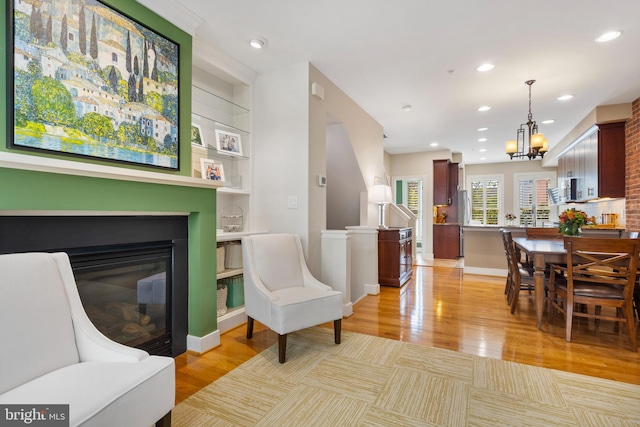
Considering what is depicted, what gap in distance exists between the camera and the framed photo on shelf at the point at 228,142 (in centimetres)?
317

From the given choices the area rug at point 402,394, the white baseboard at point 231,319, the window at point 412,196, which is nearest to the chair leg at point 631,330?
the area rug at point 402,394

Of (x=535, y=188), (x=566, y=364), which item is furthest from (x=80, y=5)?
(x=535, y=188)

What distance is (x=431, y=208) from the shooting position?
309 inches

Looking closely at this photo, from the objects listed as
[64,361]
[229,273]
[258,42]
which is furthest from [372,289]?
[64,361]

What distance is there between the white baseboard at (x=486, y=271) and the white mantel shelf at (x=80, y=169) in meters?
5.20

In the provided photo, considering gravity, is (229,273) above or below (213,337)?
above

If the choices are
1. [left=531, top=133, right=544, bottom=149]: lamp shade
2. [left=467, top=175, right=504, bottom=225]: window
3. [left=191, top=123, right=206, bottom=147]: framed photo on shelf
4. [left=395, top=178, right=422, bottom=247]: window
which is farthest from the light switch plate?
[left=467, top=175, right=504, bottom=225]: window

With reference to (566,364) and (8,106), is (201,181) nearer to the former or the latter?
(8,106)

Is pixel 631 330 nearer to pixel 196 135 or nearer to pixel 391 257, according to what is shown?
pixel 391 257

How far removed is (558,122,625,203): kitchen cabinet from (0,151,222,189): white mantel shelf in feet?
19.0

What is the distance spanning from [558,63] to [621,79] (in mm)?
1114

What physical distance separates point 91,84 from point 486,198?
10.6 meters

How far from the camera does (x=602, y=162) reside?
4.75 metres

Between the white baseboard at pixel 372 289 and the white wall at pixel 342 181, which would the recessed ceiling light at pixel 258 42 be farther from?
the white baseboard at pixel 372 289
